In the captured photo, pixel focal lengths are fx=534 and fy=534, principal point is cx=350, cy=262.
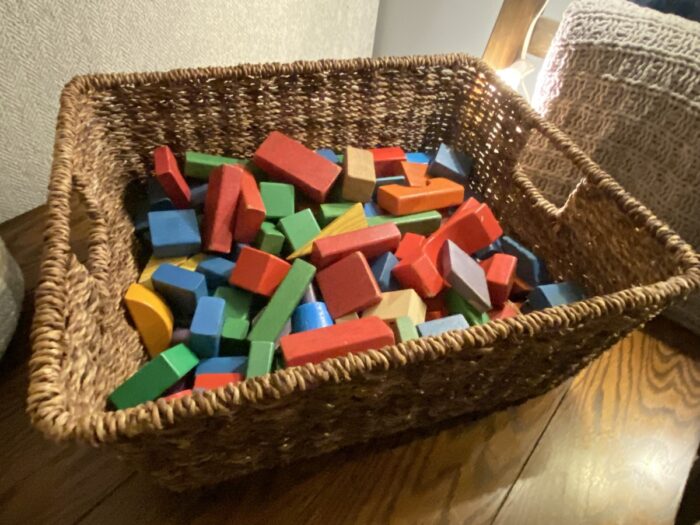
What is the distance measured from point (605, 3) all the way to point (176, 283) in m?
0.70

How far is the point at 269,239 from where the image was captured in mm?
744

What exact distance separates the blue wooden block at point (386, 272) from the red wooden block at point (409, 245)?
0.02 metres

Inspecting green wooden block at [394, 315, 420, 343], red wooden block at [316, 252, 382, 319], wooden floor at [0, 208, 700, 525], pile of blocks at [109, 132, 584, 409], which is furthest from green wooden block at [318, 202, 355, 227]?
wooden floor at [0, 208, 700, 525]

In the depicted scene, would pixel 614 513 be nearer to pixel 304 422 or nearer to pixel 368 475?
pixel 368 475

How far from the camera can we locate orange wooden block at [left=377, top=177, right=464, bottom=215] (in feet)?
2.66

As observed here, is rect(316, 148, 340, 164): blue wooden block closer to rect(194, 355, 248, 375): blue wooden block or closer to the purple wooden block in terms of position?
the purple wooden block

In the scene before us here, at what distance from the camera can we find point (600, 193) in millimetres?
681

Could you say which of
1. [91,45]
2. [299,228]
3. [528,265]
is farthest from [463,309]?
[91,45]

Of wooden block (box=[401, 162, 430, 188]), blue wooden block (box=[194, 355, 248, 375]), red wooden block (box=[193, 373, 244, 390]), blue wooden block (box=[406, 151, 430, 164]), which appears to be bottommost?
blue wooden block (box=[194, 355, 248, 375])

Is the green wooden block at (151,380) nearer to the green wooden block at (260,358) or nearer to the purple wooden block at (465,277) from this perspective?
the green wooden block at (260,358)

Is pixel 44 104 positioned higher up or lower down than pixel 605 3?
lower down

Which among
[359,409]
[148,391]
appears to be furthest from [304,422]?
[148,391]

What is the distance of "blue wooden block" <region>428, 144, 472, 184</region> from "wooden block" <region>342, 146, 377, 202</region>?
0.12 m

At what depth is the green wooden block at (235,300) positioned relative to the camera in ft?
2.31
